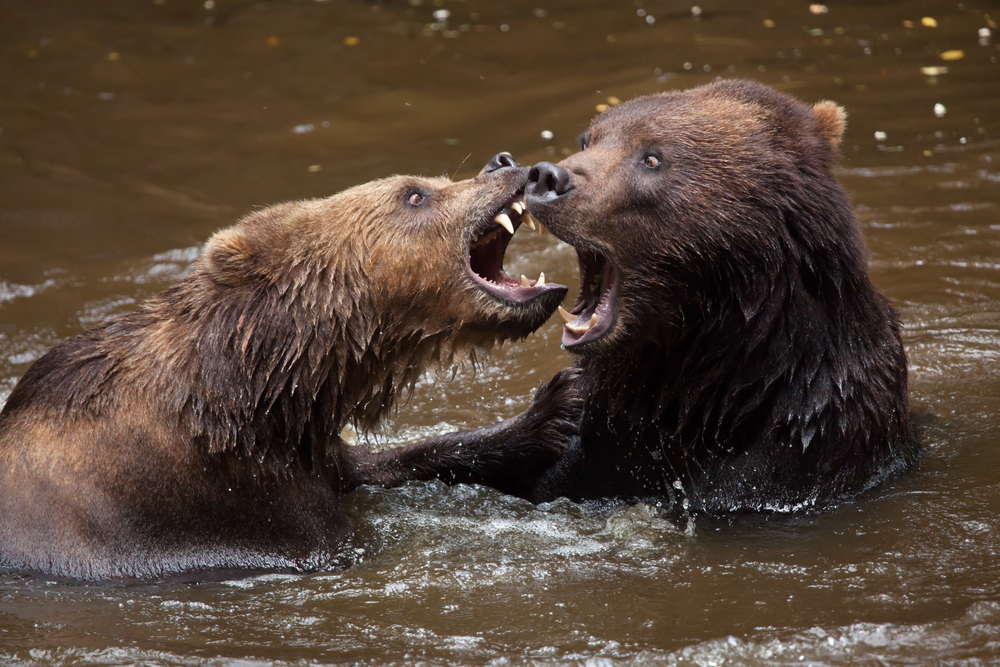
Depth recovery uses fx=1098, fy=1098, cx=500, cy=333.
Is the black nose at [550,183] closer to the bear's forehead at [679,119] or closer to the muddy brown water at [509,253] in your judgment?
the bear's forehead at [679,119]

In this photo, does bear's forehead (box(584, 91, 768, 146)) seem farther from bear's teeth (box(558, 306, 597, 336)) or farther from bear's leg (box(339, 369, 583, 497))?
bear's leg (box(339, 369, 583, 497))

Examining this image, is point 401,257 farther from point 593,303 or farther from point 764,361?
point 764,361

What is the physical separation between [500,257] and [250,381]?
1.53 m

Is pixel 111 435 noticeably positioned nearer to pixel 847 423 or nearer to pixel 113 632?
pixel 113 632

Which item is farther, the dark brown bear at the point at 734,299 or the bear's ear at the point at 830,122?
the bear's ear at the point at 830,122

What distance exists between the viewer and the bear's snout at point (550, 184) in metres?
5.54

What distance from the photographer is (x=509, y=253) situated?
32.5ft

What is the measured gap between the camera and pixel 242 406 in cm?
550

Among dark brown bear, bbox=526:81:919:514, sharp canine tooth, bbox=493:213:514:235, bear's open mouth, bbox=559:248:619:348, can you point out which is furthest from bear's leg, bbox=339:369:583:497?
sharp canine tooth, bbox=493:213:514:235

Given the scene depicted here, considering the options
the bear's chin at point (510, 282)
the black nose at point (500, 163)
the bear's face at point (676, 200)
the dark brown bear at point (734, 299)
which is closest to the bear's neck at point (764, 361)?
the dark brown bear at point (734, 299)

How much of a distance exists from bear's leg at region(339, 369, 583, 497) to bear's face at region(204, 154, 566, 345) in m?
0.88

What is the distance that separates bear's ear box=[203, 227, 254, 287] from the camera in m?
5.55

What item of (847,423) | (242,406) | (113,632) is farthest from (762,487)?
(113,632)

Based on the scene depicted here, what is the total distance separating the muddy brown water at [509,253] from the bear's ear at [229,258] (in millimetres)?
A: 1546
